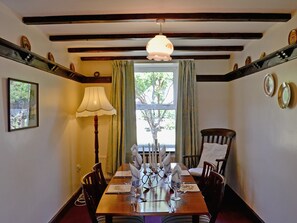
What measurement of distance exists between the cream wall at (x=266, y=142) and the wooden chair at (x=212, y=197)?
2.35ft

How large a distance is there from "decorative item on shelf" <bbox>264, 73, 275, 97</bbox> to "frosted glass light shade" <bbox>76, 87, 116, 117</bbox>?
2.20 m

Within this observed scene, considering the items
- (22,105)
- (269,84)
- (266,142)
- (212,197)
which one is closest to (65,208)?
(22,105)

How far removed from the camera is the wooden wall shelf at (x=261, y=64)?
2516 millimetres

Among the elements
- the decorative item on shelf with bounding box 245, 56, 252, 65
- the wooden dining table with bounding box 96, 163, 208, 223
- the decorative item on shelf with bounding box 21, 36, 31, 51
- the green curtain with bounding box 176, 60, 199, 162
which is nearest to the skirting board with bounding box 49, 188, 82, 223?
the wooden dining table with bounding box 96, 163, 208, 223

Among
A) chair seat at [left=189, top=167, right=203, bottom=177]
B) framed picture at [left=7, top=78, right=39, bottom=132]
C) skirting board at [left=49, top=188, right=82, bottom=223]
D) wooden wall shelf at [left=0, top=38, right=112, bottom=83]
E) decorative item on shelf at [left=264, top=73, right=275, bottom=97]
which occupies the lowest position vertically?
skirting board at [left=49, top=188, right=82, bottom=223]

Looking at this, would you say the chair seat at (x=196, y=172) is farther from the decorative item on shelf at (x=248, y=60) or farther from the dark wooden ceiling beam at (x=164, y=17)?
the dark wooden ceiling beam at (x=164, y=17)

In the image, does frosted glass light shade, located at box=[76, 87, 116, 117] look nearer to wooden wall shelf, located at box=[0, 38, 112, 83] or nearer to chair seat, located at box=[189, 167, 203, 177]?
wooden wall shelf, located at box=[0, 38, 112, 83]

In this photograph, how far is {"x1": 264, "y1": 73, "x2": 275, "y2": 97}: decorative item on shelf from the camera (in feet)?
9.62

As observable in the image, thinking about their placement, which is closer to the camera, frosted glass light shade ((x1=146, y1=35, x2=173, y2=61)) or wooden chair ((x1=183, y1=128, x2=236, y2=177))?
frosted glass light shade ((x1=146, y1=35, x2=173, y2=61))

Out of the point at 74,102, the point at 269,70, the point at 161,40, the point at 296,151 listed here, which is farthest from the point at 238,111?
the point at 74,102

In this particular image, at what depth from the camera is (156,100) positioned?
4.89 m

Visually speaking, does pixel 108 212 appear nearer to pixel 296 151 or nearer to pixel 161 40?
pixel 161 40

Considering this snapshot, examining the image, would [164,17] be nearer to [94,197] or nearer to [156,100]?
[94,197]

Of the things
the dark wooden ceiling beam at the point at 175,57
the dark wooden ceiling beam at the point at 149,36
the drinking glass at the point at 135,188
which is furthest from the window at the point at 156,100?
the drinking glass at the point at 135,188
